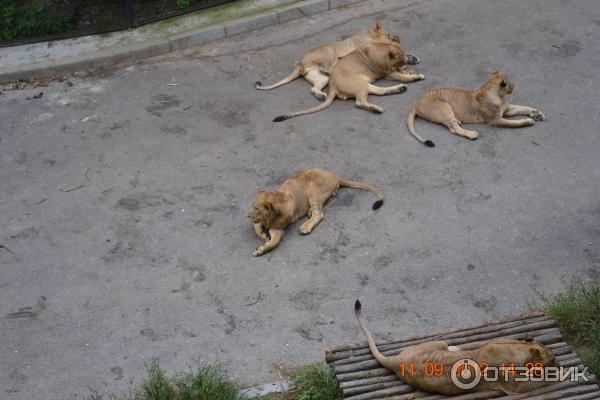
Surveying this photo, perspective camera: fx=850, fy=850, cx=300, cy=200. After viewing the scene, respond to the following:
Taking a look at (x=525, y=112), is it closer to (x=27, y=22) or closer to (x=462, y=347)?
(x=462, y=347)

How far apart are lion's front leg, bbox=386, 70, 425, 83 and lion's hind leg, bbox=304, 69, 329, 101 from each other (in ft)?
2.72

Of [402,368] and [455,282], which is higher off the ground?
[402,368]

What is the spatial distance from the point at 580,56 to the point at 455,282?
16.0 feet

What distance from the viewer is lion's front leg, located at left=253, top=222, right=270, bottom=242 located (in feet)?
27.4

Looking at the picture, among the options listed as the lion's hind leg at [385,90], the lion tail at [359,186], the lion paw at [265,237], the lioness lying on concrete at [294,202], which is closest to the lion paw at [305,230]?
the lioness lying on concrete at [294,202]

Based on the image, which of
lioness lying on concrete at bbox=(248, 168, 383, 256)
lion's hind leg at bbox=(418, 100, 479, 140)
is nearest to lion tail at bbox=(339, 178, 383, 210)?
lioness lying on concrete at bbox=(248, 168, 383, 256)

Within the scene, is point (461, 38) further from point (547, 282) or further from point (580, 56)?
point (547, 282)

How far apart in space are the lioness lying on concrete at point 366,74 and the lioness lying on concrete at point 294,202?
1.68m

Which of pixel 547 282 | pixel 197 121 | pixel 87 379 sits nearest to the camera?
pixel 87 379

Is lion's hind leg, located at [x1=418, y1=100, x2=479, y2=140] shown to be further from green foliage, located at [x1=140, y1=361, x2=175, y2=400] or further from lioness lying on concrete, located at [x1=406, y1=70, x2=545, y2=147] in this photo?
green foliage, located at [x1=140, y1=361, x2=175, y2=400]

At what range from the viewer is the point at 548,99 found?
33.9 ft

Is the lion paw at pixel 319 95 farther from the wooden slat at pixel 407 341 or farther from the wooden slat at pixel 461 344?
the wooden slat at pixel 461 344

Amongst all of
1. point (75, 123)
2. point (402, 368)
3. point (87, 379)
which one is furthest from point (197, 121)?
point (402, 368)

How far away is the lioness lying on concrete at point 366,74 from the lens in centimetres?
1042
